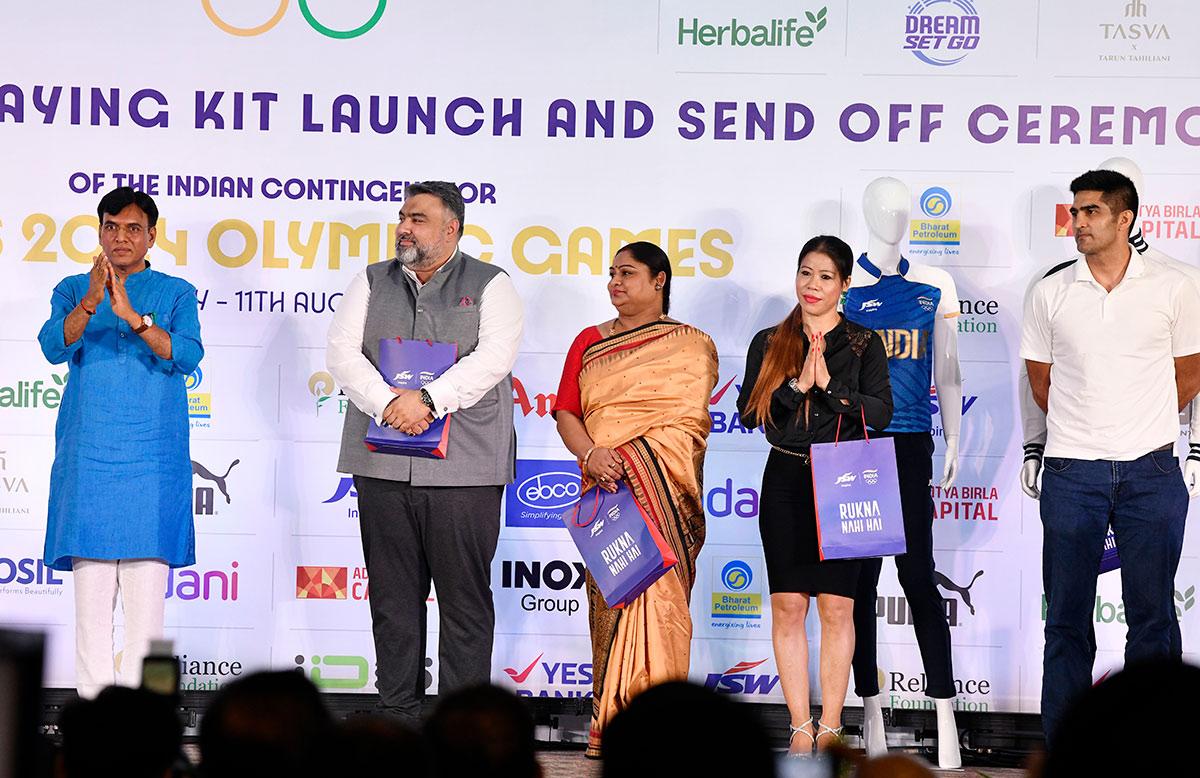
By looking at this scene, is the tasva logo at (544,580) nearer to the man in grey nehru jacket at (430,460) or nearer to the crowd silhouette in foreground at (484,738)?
the man in grey nehru jacket at (430,460)

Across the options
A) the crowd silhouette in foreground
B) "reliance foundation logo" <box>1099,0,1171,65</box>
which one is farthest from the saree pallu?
the crowd silhouette in foreground

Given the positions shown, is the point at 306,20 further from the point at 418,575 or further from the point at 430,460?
the point at 418,575

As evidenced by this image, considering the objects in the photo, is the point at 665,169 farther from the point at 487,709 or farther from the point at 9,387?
the point at 487,709

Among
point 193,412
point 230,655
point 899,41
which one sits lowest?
point 230,655

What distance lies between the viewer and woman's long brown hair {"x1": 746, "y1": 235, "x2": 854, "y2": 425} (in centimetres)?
464

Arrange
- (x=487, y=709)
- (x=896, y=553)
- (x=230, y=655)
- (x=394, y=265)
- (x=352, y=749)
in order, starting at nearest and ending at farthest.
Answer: (x=352, y=749), (x=487, y=709), (x=896, y=553), (x=394, y=265), (x=230, y=655)

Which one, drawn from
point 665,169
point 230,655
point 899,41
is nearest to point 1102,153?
point 899,41

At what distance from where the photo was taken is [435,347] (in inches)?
186

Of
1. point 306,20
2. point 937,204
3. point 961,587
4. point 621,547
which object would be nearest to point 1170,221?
point 937,204

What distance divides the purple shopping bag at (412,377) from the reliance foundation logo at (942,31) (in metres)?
2.38

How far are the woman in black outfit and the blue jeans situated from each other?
65 cm

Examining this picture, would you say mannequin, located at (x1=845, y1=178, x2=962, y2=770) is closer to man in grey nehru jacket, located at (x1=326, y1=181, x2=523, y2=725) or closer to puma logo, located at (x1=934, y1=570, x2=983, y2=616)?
puma logo, located at (x1=934, y1=570, x2=983, y2=616)

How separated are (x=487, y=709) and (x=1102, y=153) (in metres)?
4.71

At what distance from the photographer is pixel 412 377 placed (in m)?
4.69
